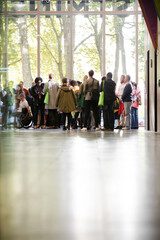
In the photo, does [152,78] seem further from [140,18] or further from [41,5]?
[41,5]

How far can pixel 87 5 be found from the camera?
20.2 metres

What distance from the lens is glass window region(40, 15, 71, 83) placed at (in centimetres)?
1992

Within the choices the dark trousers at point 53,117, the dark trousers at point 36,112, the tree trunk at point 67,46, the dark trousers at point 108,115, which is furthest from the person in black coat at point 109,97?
the tree trunk at point 67,46

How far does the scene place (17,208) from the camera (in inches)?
104

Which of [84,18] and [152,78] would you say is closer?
[152,78]

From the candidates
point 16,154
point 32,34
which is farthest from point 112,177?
point 32,34

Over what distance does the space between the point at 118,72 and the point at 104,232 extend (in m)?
17.6

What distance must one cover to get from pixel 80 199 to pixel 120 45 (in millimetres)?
17247

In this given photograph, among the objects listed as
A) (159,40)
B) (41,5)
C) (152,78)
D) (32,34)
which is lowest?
(152,78)

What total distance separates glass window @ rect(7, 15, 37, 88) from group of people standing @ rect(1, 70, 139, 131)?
Answer: 210 inches

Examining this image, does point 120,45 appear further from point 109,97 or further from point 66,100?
point 109,97

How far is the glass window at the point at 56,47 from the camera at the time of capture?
65.4ft

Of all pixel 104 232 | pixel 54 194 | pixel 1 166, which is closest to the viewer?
pixel 104 232

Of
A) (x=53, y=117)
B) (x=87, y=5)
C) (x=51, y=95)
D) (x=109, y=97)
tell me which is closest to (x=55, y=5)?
(x=87, y=5)
